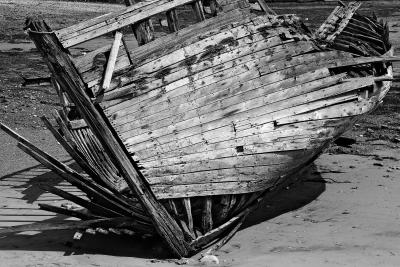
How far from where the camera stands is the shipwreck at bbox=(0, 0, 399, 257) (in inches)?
303

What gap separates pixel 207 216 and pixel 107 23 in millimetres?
2214

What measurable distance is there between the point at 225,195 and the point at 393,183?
11.0ft

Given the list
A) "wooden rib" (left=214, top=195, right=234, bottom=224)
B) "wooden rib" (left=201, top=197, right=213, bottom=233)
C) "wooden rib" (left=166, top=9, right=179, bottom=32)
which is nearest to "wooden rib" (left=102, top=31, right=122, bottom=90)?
"wooden rib" (left=166, top=9, right=179, bottom=32)

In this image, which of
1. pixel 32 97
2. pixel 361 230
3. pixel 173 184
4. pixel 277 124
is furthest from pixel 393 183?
pixel 32 97

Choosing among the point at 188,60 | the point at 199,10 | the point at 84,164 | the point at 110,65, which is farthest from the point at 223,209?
the point at 199,10

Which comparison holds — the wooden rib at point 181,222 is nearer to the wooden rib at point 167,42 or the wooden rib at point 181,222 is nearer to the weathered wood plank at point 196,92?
the weathered wood plank at point 196,92

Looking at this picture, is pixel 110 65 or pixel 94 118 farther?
pixel 94 118

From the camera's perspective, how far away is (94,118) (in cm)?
770

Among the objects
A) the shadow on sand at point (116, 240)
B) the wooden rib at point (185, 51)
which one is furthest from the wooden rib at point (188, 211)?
the wooden rib at point (185, 51)

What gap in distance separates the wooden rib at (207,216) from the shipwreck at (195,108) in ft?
0.04

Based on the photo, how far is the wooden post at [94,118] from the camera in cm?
762

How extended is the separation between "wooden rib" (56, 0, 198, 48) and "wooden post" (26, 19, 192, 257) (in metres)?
0.12

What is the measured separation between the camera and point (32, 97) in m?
16.8

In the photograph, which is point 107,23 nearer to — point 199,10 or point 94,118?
point 94,118
